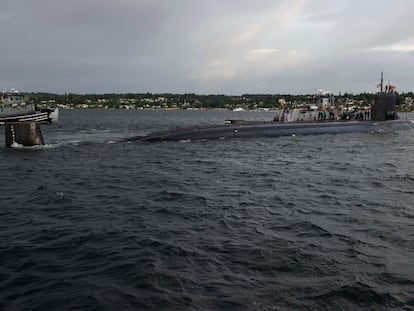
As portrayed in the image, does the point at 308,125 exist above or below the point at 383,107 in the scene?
below

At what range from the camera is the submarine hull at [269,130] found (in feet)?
144

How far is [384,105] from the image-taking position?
201 ft

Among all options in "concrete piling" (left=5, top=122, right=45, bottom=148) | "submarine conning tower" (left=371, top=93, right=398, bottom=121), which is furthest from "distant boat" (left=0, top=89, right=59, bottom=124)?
"submarine conning tower" (left=371, top=93, right=398, bottom=121)

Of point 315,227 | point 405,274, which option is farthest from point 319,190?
point 405,274

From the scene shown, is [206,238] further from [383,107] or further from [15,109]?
[15,109]

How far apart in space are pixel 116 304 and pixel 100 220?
634 centimetres

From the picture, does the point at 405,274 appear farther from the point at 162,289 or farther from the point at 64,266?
the point at 64,266

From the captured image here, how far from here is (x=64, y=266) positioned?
1039 centimetres

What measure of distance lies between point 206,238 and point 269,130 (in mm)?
37415

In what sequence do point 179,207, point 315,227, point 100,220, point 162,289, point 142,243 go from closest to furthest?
point 162,289, point 142,243, point 315,227, point 100,220, point 179,207

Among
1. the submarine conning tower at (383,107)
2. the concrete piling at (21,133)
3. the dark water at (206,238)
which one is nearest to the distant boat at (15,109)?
the concrete piling at (21,133)

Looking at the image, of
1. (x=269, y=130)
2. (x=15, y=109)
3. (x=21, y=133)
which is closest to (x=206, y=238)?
(x=21, y=133)

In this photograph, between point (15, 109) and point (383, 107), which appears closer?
point (383, 107)

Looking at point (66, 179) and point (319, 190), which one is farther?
point (66, 179)
